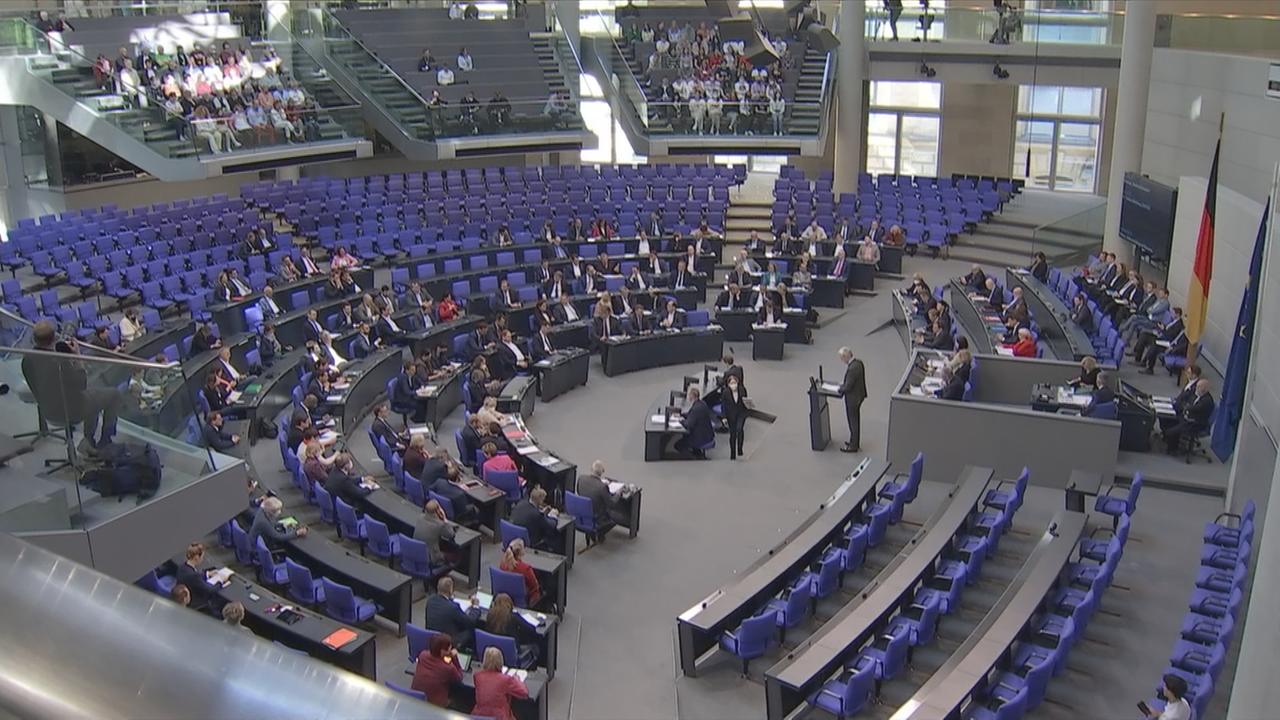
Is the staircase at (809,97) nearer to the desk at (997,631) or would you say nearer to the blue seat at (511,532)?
the desk at (997,631)

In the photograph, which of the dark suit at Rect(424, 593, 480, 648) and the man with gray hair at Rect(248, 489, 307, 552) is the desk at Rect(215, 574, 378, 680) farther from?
the man with gray hair at Rect(248, 489, 307, 552)

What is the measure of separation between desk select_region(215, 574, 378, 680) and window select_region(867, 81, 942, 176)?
27.4 metres

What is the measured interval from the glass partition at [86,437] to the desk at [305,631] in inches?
66.9

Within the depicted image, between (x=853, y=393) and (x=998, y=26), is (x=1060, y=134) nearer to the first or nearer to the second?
(x=998, y=26)

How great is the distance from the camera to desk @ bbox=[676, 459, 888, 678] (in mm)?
10492

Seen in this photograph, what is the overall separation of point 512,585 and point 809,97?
21.4 meters

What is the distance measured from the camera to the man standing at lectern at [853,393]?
16.1 meters

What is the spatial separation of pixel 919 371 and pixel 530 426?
583cm

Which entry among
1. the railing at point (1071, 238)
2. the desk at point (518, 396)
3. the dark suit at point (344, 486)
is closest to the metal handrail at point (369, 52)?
the desk at point (518, 396)

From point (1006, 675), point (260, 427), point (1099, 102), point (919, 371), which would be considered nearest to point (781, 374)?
point (919, 371)

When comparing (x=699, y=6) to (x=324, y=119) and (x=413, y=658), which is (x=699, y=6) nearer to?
(x=324, y=119)

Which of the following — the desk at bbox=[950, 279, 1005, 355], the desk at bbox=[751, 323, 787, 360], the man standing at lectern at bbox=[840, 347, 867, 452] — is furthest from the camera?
the desk at bbox=[751, 323, 787, 360]

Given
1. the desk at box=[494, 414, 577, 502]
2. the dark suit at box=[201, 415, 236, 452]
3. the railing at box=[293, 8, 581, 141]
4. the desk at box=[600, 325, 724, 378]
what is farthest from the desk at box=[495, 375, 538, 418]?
the railing at box=[293, 8, 581, 141]

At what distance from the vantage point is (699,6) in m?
34.9
